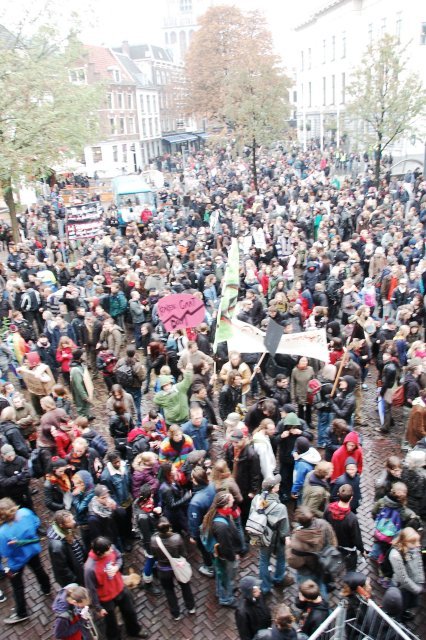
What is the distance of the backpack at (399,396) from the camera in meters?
7.96

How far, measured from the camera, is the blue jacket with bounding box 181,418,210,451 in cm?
703

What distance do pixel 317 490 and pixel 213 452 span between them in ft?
9.87

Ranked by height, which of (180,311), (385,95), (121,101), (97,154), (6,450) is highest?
(121,101)

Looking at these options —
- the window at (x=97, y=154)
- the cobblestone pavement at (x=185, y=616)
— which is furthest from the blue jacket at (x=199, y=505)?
the window at (x=97, y=154)

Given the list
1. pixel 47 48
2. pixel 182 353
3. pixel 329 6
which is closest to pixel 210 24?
pixel 329 6

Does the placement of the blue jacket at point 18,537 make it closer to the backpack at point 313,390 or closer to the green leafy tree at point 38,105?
the backpack at point 313,390

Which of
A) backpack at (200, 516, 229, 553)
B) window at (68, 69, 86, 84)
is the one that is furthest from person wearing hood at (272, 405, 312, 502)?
window at (68, 69, 86, 84)

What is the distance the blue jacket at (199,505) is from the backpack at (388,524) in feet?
5.55

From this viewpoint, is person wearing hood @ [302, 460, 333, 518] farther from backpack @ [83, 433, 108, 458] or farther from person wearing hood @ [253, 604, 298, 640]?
backpack @ [83, 433, 108, 458]

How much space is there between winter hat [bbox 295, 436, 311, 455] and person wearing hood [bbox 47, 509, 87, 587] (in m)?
2.53

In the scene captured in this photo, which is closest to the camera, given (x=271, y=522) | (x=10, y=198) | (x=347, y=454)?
(x=271, y=522)

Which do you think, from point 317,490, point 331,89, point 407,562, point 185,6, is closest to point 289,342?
point 317,490

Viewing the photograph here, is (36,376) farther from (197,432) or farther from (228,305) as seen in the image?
(228,305)

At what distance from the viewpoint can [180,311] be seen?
30.1ft
